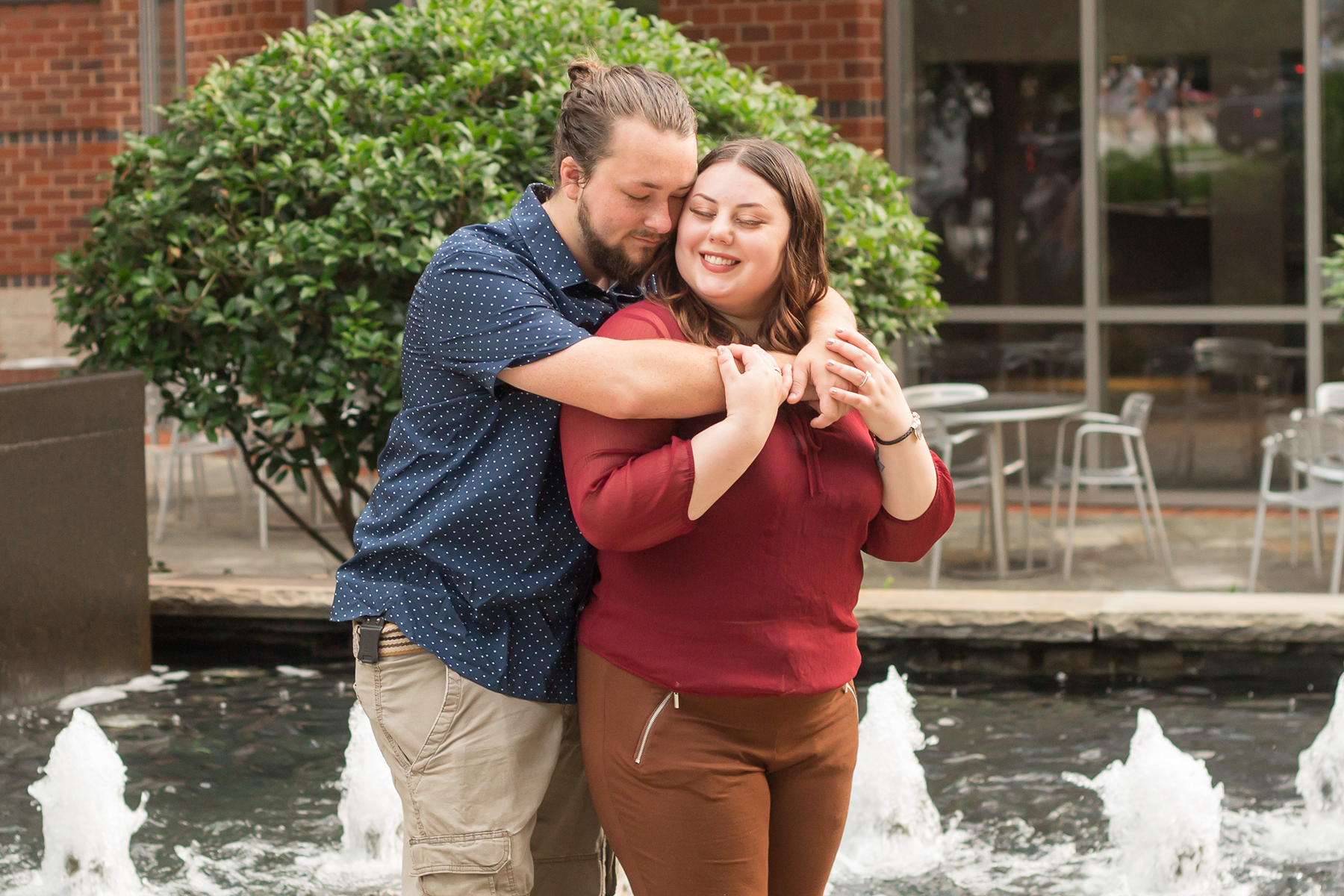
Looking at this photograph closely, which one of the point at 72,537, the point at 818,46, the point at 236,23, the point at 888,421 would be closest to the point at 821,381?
the point at 888,421

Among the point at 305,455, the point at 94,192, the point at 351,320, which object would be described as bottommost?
the point at 305,455

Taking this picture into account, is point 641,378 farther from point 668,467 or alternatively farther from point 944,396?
point 944,396

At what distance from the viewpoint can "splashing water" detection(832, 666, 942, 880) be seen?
3775mm

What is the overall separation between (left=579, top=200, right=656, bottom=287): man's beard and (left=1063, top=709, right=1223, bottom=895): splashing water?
216 centimetres

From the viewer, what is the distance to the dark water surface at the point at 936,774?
12.0 ft

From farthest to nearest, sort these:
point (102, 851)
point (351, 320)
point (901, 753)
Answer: point (351, 320), point (901, 753), point (102, 851)

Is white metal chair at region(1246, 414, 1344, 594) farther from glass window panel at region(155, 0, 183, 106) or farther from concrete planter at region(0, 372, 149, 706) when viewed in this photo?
glass window panel at region(155, 0, 183, 106)

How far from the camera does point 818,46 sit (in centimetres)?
845

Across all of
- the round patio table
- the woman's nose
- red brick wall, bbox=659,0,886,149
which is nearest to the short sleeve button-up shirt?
the woman's nose

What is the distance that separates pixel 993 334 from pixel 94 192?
20.6 ft

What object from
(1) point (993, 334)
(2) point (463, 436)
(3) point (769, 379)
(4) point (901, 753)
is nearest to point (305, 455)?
(4) point (901, 753)

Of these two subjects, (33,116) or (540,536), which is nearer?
(540,536)

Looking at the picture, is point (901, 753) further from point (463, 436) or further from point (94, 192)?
point (94, 192)

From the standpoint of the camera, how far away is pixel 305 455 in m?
5.37
